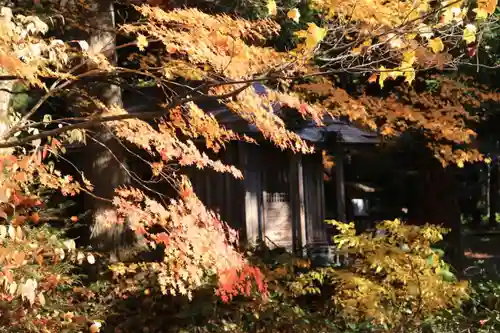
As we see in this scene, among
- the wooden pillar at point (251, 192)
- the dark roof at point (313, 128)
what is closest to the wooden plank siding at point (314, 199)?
the dark roof at point (313, 128)

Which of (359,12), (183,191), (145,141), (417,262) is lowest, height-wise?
(417,262)

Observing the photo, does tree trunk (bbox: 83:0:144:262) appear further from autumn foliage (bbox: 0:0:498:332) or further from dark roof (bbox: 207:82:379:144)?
dark roof (bbox: 207:82:379:144)

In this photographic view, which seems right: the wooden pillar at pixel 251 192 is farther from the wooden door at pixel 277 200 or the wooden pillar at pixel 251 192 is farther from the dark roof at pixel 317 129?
the dark roof at pixel 317 129

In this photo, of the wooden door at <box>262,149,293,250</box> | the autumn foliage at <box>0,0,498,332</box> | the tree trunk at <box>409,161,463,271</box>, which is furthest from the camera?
the tree trunk at <box>409,161,463,271</box>

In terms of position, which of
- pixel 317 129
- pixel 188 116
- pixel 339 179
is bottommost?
pixel 339 179

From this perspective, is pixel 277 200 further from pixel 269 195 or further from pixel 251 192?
pixel 251 192

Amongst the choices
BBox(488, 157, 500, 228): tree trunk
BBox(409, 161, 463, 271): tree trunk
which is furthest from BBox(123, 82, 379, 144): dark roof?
BBox(488, 157, 500, 228): tree trunk

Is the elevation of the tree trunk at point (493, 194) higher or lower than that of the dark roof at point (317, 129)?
lower

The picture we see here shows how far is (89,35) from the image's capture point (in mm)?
10766

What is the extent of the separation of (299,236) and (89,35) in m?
5.59

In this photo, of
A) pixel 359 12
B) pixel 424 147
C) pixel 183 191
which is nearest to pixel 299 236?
pixel 424 147

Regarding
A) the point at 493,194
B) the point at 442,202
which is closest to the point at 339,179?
the point at 442,202

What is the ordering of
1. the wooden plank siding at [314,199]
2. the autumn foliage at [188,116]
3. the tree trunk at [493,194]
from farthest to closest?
1. the tree trunk at [493,194]
2. the wooden plank siding at [314,199]
3. the autumn foliage at [188,116]

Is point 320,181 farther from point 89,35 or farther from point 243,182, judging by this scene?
point 89,35
